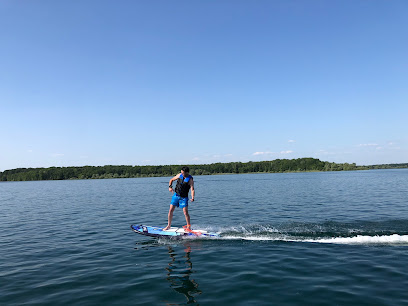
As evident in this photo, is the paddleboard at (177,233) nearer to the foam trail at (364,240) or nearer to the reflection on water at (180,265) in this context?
the reflection on water at (180,265)

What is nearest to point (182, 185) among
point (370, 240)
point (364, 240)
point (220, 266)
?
point (220, 266)

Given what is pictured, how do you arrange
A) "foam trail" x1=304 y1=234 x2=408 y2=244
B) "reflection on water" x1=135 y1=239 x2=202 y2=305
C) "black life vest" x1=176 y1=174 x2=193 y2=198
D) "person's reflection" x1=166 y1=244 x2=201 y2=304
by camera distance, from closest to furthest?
"person's reflection" x1=166 y1=244 x2=201 y2=304 → "reflection on water" x1=135 y1=239 x2=202 y2=305 → "foam trail" x1=304 y1=234 x2=408 y2=244 → "black life vest" x1=176 y1=174 x2=193 y2=198

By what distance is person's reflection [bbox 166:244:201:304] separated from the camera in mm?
7255

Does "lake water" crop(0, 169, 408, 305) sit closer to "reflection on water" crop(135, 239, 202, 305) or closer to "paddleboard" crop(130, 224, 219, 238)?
"reflection on water" crop(135, 239, 202, 305)

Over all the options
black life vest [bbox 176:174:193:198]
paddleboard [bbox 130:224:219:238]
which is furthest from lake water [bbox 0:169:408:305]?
black life vest [bbox 176:174:193:198]

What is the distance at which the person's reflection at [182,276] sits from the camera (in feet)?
23.8

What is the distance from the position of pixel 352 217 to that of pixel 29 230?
21.1m

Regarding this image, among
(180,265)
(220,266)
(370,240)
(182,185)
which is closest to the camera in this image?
(220,266)

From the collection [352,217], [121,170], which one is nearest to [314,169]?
[121,170]

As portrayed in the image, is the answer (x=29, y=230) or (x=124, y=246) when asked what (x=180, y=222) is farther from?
(x=29, y=230)

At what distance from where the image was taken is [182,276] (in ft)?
27.9

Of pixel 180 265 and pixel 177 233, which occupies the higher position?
pixel 177 233

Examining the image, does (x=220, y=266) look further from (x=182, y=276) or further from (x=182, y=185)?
(x=182, y=185)

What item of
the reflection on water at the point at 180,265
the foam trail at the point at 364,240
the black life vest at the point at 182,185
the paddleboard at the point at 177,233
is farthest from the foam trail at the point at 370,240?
the black life vest at the point at 182,185
